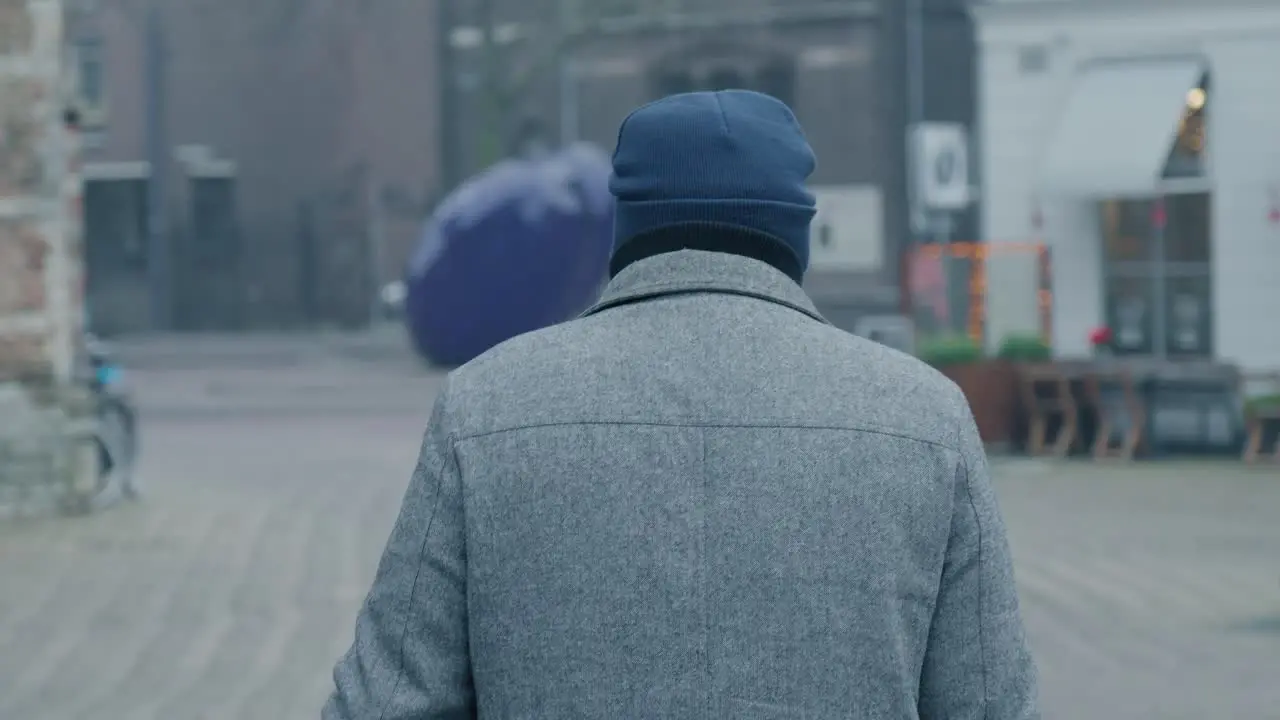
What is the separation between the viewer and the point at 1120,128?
68.3 feet

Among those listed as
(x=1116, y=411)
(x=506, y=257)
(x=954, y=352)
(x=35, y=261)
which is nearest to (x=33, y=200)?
(x=35, y=261)

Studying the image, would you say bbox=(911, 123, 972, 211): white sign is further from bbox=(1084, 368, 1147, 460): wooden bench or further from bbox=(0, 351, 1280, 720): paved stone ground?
bbox=(0, 351, 1280, 720): paved stone ground

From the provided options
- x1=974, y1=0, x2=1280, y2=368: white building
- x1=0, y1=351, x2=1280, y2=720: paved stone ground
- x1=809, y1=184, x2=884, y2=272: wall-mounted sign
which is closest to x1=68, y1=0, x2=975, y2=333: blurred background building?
x1=809, y1=184, x2=884, y2=272: wall-mounted sign

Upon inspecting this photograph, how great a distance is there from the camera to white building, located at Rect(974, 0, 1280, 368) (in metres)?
20.5

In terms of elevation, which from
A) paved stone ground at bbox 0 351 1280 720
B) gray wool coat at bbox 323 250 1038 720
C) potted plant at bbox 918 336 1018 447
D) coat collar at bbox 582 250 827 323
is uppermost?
coat collar at bbox 582 250 827 323

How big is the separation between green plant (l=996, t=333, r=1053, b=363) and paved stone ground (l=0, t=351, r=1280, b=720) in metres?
1.04

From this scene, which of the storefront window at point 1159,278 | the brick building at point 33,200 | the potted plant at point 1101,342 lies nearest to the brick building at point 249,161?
the storefront window at point 1159,278

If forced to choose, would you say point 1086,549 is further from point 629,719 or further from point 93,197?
point 93,197

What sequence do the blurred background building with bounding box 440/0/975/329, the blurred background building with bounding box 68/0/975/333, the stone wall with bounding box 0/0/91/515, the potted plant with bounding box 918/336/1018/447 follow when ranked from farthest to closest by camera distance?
the blurred background building with bounding box 68/0/975/333 < the blurred background building with bounding box 440/0/975/329 < the potted plant with bounding box 918/336/1018/447 < the stone wall with bounding box 0/0/91/515

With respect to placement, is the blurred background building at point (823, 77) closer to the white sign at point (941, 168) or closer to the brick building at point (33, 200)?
the white sign at point (941, 168)

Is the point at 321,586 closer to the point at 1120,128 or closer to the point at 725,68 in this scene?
the point at 1120,128

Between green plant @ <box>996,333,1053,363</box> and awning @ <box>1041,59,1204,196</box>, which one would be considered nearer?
green plant @ <box>996,333,1053,363</box>

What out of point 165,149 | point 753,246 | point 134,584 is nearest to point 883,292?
point 165,149

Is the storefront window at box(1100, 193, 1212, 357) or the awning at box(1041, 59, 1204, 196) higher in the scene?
the awning at box(1041, 59, 1204, 196)
